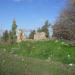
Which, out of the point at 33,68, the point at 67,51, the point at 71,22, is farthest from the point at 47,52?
the point at 33,68

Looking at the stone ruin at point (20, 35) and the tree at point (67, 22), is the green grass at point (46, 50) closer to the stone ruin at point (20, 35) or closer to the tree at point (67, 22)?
the tree at point (67, 22)

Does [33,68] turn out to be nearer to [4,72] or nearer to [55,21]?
[4,72]

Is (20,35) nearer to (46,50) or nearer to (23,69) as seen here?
(46,50)

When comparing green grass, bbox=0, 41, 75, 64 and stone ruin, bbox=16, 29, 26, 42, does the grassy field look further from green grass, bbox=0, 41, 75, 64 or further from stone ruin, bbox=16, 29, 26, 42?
stone ruin, bbox=16, 29, 26, 42

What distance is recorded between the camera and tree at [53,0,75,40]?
1659 centimetres

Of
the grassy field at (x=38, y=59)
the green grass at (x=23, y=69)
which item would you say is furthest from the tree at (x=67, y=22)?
the green grass at (x=23, y=69)

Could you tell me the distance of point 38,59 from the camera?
28.5 feet

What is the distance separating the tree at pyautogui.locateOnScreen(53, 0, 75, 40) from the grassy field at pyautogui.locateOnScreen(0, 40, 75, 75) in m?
1.34

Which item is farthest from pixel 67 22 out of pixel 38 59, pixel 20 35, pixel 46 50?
pixel 38 59

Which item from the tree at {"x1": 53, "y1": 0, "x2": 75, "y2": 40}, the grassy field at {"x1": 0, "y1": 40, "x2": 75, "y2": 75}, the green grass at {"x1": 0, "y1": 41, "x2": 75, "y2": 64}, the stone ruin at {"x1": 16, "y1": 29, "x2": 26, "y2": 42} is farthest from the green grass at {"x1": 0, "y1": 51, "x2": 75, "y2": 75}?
the stone ruin at {"x1": 16, "y1": 29, "x2": 26, "y2": 42}

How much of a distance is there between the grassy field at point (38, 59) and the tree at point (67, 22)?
1.34m

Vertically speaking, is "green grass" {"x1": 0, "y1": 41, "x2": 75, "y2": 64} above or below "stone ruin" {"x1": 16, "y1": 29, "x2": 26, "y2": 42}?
below

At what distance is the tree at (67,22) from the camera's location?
1659cm

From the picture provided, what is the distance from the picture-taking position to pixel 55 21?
17547 millimetres
